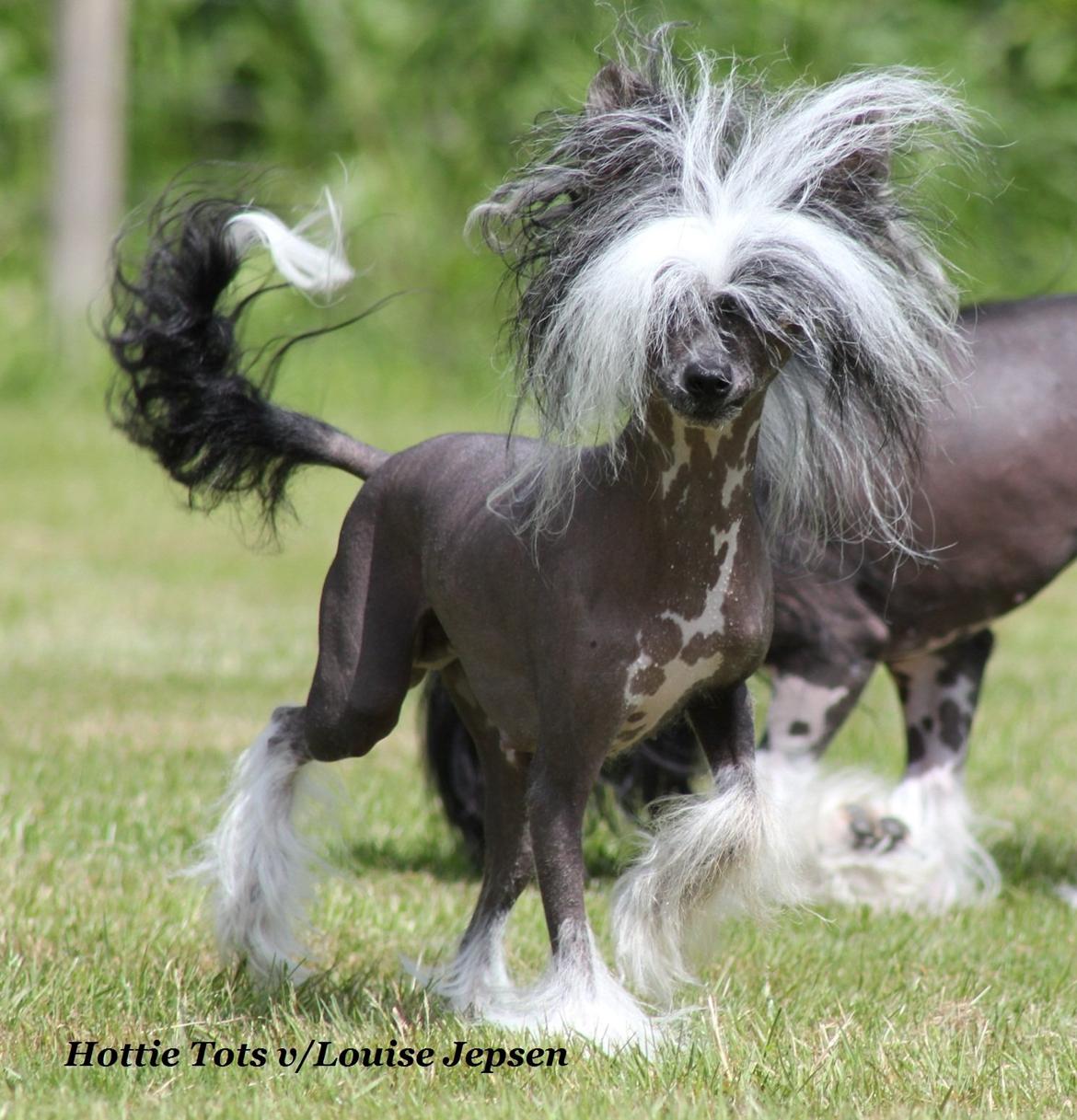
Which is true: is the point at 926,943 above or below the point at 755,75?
below

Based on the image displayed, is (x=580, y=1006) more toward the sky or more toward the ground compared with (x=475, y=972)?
more toward the sky

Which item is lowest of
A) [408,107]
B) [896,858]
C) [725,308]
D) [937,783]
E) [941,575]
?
[896,858]

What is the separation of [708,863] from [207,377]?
4.47 ft

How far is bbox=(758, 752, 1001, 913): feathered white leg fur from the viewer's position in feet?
14.1

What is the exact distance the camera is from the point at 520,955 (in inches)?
140

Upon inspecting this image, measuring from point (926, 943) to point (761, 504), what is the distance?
1.38m

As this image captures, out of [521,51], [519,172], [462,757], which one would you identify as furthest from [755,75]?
[521,51]

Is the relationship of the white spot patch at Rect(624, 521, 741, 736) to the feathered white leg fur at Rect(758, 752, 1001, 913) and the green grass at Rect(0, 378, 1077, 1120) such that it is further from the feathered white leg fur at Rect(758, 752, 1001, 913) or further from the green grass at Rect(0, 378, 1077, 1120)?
the feathered white leg fur at Rect(758, 752, 1001, 913)

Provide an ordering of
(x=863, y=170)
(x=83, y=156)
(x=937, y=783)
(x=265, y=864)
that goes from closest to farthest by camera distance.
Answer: (x=863, y=170) < (x=265, y=864) < (x=937, y=783) < (x=83, y=156)

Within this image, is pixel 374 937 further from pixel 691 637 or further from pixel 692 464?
pixel 692 464

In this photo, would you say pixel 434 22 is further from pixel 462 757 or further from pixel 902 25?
pixel 462 757

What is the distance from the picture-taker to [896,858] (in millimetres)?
4383

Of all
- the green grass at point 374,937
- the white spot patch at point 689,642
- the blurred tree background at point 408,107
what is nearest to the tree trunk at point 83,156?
the blurred tree background at point 408,107

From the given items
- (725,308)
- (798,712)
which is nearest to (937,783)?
(798,712)
